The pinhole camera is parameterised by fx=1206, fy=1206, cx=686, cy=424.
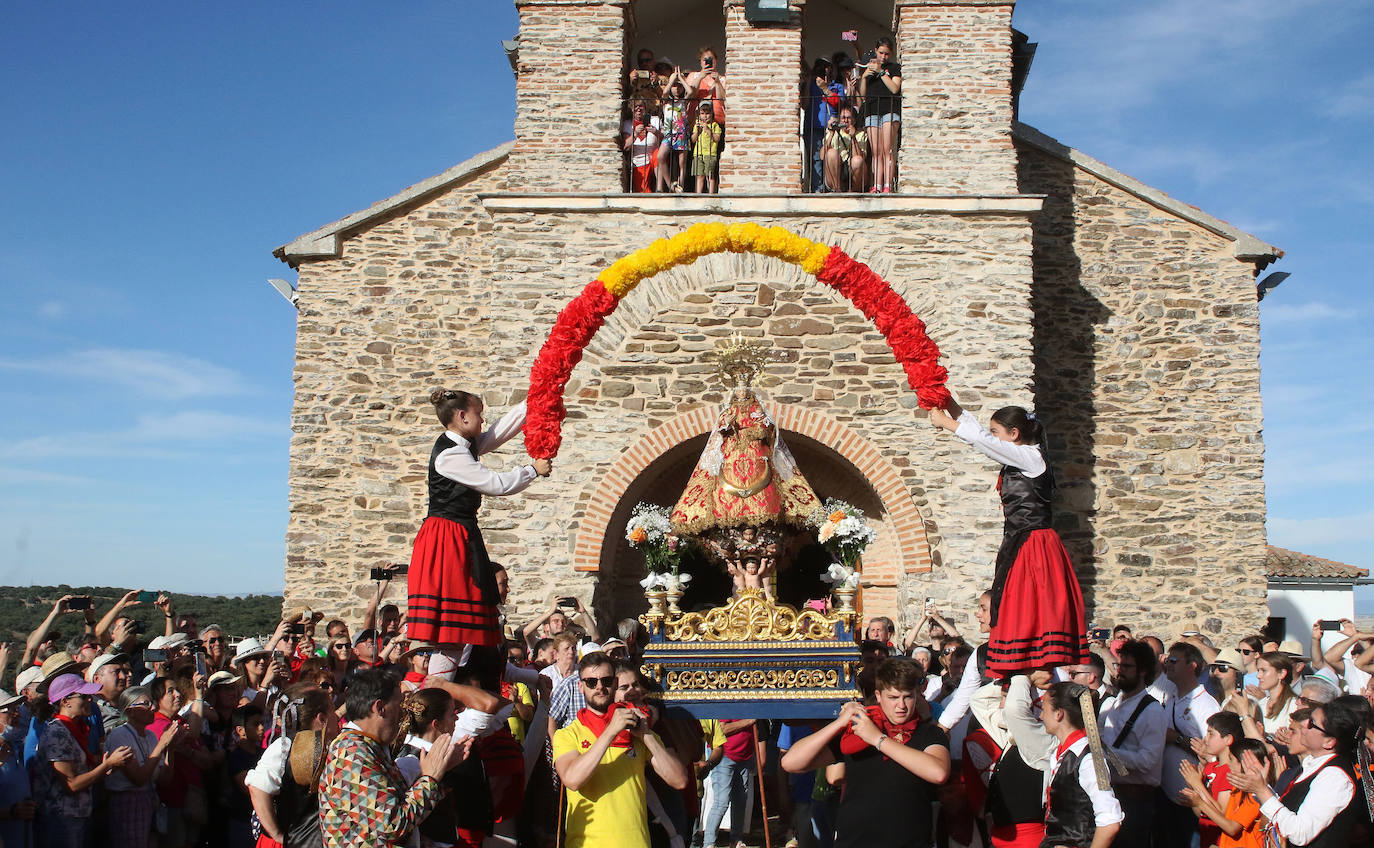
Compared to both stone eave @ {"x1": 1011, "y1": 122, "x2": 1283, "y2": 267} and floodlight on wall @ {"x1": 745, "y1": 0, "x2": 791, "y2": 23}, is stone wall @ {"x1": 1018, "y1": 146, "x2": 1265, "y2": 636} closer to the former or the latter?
stone eave @ {"x1": 1011, "y1": 122, "x2": 1283, "y2": 267}

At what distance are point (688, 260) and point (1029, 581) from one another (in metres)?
3.91

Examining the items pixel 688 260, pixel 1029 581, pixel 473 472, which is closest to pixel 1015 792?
pixel 1029 581

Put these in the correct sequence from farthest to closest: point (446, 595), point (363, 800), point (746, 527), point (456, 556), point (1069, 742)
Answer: point (746, 527)
point (456, 556)
point (446, 595)
point (1069, 742)
point (363, 800)

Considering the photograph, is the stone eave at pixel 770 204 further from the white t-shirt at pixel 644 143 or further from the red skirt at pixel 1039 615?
the red skirt at pixel 1039 615

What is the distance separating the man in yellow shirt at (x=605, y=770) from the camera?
5820 mm

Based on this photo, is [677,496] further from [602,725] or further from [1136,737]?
[602,725]

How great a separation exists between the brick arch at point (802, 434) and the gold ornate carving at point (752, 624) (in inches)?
215

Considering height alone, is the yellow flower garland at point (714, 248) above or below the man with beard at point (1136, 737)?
above

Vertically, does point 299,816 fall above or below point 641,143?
below

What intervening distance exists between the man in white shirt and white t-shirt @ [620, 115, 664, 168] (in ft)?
27.0

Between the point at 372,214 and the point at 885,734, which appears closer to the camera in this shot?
the point at 885,734

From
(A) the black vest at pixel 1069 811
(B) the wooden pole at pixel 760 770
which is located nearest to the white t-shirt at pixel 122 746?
(B) the wooden pole at pixel 760 770

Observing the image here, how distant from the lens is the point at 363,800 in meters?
4.82

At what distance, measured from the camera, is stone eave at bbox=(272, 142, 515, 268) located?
14.2 meters
